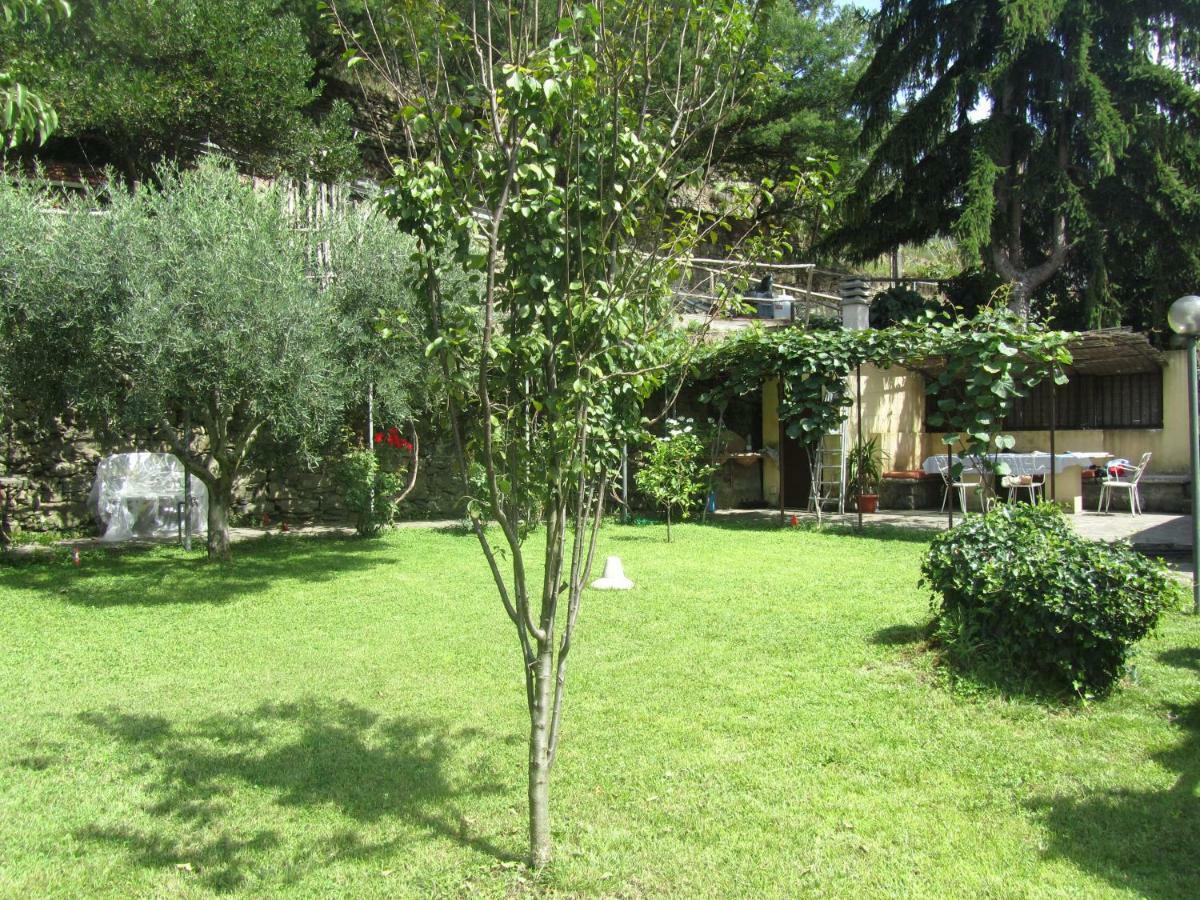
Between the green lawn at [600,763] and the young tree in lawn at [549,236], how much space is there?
2.18 ft

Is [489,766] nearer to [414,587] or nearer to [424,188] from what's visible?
[424,188]

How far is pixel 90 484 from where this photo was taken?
12.1 meters

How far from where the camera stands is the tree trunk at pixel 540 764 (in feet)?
9.72

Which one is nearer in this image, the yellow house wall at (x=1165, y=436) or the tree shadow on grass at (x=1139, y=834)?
the tree shadow on grass at (x=1139, y=834)

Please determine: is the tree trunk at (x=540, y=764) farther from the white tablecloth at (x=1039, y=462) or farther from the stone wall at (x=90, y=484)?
the white tablecloth at (x=1039, y=462)

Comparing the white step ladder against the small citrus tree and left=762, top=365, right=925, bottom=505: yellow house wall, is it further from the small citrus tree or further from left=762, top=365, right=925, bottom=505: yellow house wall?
the small citrus tree

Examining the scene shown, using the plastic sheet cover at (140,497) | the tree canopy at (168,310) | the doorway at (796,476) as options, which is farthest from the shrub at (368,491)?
the doorway at (796,476)

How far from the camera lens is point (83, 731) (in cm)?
438

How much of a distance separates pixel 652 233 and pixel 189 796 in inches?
117

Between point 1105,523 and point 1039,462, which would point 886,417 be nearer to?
point 1039,462

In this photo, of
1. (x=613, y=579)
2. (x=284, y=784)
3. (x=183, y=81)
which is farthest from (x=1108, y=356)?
(x=183, y=81)

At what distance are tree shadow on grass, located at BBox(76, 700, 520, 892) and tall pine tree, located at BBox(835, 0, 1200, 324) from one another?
48.5 ft

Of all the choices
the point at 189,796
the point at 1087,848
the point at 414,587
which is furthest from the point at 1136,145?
the point at 189,796

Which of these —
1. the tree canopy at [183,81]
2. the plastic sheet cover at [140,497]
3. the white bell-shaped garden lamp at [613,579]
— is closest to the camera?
the white bell-shaped garden lamp at [613,579]
